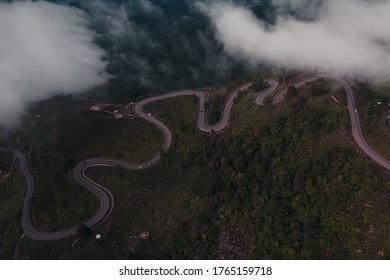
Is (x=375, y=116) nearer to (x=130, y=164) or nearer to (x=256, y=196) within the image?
(x=256, y=196)

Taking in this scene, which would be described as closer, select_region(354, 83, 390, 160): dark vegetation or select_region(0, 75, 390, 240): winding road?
select_region(354, 83, 390, 160): dark vegetation

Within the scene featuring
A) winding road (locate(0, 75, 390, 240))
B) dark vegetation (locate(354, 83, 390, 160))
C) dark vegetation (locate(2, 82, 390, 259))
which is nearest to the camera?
dark vegetation (locate(2, 82, 390, 259))

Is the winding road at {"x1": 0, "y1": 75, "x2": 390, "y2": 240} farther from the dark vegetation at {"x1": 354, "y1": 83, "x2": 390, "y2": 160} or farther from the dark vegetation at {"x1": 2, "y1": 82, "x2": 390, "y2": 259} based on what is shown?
the dark vegetation at {"x1": 2, "y1": 82, "x2": 390, "y2": 259}

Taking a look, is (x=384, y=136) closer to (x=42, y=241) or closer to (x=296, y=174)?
(x=296, y=174)

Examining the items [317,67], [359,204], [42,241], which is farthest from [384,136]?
[42,241]

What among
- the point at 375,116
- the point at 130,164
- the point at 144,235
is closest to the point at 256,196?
the point at 144,235

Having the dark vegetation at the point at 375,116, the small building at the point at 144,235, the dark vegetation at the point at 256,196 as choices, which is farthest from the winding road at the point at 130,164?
the small building at the point at 144,235

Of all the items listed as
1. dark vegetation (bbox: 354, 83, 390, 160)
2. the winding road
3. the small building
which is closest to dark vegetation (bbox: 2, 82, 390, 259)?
the small building

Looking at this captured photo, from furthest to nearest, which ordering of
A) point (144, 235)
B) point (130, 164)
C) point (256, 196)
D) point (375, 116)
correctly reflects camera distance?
point (130, 164) < point (256, 196) < point (144, 235) < point (375, 116)
